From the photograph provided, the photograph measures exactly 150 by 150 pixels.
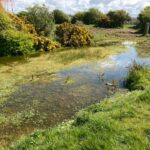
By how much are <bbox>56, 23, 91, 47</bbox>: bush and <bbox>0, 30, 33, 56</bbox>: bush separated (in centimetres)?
724

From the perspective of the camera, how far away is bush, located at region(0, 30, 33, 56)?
101 ft

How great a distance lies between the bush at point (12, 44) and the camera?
30.8 meters

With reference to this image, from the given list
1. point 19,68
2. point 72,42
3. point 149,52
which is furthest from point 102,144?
point 72,42

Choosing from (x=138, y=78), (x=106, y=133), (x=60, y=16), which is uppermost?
(x=60, y=16)

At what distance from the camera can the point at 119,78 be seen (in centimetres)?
2128

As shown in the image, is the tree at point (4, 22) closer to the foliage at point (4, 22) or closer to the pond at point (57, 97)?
the foliage at point (4, 22)

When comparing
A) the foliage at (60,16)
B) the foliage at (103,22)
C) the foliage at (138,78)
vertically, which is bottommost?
the foliage at (138,78)

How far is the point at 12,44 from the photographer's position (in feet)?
102

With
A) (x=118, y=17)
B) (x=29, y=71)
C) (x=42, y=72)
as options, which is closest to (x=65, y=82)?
(x=42, y=72)

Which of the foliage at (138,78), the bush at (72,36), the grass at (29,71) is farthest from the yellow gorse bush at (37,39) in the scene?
the foliage at (138,78)

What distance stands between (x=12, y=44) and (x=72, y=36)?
29.8ft

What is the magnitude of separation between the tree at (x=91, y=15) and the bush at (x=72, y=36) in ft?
98.5

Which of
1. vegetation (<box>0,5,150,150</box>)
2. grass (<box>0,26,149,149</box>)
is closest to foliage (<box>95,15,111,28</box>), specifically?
vegetation (<box>0,5,150,150</box>)

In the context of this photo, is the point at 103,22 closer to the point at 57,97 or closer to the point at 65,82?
the point at 65,82
